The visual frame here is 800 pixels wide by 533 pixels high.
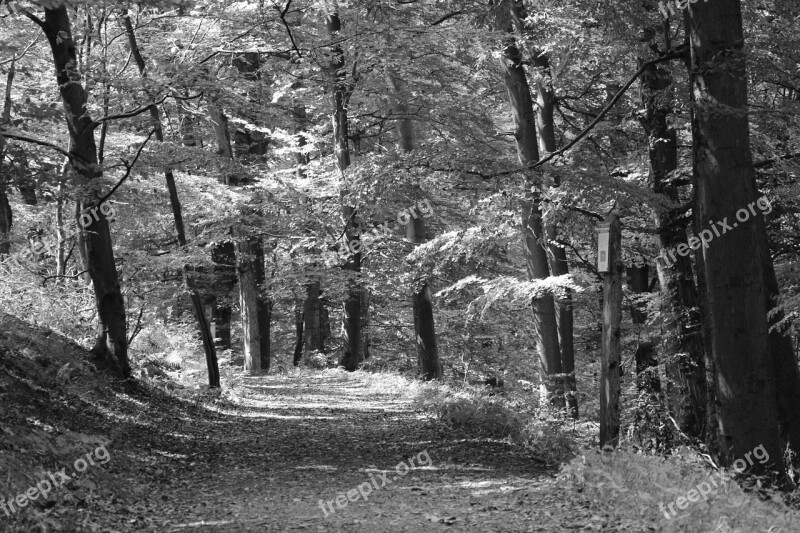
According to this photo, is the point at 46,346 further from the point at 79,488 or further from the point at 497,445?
the point at 497,445

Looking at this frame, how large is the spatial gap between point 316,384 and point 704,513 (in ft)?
48.8

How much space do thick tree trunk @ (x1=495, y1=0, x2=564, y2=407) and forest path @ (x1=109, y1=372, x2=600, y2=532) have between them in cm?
332

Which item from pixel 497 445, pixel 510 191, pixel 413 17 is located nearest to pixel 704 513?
pixel 497 445

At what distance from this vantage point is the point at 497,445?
10430mm

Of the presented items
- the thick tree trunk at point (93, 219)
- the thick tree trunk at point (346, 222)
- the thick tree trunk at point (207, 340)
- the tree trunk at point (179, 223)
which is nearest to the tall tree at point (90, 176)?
the thick tree trunk at point (93, 219)

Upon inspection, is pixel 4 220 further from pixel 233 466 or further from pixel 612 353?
pixel 612 353

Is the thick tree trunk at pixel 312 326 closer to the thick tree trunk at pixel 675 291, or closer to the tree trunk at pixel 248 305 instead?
the tree trunk at pixel 248 305

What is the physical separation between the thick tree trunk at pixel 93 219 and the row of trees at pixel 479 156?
36 millimetres

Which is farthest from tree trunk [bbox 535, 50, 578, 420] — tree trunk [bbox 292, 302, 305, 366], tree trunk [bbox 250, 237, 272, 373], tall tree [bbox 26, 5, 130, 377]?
tree trunk [bbox 292, 302, 305, 366]

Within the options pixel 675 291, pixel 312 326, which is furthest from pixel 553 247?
pixel 312 326

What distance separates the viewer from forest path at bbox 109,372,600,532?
6715 millimetres

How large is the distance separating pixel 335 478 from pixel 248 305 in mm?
13227

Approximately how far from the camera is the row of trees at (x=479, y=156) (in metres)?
8.10

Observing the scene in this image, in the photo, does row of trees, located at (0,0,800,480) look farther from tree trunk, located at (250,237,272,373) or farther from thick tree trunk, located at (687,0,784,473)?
tree trunk, located at (250,237,272,373)
